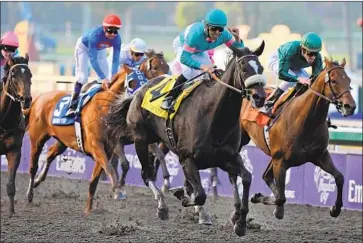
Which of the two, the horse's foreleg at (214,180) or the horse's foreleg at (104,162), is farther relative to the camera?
the horse's foreleg at (214,180)

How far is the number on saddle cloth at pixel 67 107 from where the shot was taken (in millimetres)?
10883

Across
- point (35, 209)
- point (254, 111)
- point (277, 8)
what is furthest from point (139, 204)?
point (277, 8)

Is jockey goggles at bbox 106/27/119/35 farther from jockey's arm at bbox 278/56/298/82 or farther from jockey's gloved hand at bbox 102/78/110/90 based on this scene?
jockey's arm at bbox 278/56/298/82

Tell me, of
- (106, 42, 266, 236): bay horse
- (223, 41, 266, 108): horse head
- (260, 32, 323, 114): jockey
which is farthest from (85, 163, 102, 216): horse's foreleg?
(223, 41, 266, 108): horse head

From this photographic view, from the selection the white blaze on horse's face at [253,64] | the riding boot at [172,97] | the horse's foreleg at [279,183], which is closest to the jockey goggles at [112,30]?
the riding boot at [172,97]

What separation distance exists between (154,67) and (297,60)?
2392 millimetres

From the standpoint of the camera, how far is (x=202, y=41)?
822 cm

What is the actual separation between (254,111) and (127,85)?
165cm

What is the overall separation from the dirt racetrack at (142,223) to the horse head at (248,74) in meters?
1.71

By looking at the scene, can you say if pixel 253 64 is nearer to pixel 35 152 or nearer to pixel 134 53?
pixel 134 53

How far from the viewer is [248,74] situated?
7.30 metres

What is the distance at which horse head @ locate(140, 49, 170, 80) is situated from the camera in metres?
11.0

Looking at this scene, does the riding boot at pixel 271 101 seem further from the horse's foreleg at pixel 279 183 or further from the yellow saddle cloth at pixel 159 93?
the yellow saddle cloth at pixel 159 93

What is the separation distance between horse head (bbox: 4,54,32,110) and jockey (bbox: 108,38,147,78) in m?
2.26
